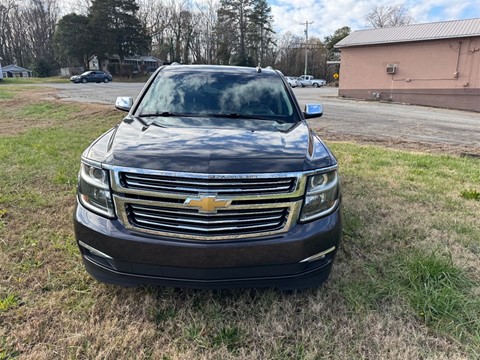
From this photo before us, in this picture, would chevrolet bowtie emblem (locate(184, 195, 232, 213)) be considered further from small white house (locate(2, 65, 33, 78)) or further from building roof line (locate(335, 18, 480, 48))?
small white house (locate(2, 65, 33, 78))

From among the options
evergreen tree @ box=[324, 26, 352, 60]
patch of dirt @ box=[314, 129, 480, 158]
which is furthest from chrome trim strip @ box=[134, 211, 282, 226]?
evergreen tree @ box=[324, 26, 352, 60]

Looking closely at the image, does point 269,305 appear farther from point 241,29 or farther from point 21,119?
point 241,29

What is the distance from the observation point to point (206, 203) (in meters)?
2.02

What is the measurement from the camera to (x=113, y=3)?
4862cm

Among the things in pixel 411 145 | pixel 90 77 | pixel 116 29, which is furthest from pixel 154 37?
pixel 411 145

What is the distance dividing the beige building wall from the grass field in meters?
21.1

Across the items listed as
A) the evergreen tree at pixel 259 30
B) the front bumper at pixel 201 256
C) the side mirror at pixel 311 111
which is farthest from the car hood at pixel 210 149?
the evergreen tree at pixel 259 30

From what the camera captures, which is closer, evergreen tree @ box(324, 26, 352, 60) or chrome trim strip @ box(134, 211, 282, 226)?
chrome trim strip @ box(134, 211, 282, 226)

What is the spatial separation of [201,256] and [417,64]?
25216mm

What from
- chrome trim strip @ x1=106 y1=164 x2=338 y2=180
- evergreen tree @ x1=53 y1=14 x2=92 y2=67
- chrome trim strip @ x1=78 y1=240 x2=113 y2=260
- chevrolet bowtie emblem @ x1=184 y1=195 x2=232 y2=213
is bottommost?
chrome trim strip @ x1=78 y1=240 x2=113 y2=260

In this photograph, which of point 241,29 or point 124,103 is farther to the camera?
point 241,29

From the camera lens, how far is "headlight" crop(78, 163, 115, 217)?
2135 mm

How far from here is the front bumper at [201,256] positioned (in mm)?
2043

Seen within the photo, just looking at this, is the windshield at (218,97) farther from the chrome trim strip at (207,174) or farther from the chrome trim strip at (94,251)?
the chrome trim strip at (94,251)
